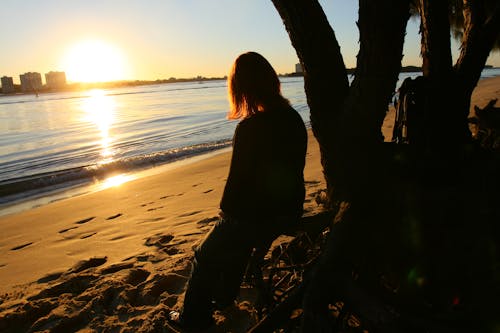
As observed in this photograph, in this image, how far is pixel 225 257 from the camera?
271cm

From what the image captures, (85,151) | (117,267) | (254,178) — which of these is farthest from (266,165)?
(85,151)

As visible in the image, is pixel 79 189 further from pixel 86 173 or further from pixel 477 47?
pixel 477 47

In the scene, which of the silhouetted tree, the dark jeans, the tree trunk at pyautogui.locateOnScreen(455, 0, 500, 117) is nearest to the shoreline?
the dark jeans

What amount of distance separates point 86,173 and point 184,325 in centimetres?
985

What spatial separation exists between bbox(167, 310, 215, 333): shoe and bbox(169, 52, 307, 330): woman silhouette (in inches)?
12.8

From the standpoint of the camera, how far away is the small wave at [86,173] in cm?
1038

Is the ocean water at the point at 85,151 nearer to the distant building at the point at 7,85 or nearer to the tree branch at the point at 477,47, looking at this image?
the tree branch at the point at 477,47

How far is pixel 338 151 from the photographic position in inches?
113

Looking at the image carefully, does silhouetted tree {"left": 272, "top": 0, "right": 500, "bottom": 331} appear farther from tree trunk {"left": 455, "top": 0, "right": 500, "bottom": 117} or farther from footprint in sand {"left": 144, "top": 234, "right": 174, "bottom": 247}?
footprint in sand {"left": 144, "top": 234, "right": 174, "bottom": 247}

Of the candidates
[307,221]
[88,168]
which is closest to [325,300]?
[307,221]

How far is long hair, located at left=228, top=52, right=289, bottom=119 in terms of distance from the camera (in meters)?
2.56

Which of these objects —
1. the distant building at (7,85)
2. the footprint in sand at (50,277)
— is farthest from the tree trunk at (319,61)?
the distant building at (7,85)

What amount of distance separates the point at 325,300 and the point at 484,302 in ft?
2.72

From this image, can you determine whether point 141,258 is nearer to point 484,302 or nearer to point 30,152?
point 484,302
